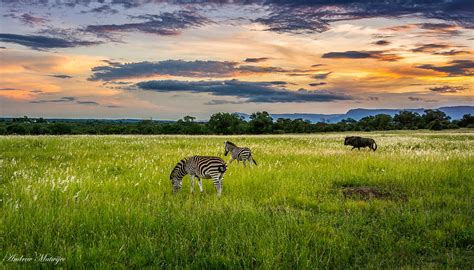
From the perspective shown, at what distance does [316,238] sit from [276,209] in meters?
2.18

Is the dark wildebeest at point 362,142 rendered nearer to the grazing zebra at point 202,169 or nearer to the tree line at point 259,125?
the grazing zebra at point 202,169

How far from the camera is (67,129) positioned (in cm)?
7781

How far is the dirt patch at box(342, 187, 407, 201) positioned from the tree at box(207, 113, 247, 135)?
9474 centimetres

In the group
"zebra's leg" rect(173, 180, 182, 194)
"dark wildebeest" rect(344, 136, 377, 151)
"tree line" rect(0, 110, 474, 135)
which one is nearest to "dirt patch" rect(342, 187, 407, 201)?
"zebra's leg" rect(173, 180, 182, 194)

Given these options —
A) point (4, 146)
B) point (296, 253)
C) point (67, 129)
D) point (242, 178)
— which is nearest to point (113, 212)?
point (296, 253)

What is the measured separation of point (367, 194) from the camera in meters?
11.3

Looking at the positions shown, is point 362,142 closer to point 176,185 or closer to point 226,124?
point 176,185

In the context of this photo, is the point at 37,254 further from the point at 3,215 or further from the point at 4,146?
the point at 4,146

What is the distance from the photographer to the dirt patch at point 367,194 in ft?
35.7

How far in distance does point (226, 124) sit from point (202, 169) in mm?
101050

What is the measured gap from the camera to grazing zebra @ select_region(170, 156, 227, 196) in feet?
35.0

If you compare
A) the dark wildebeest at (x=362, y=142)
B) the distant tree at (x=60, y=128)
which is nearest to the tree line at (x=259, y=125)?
the distant tree at (x=60, y=128)

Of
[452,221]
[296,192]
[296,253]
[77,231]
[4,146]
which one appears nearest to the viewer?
[296,253]

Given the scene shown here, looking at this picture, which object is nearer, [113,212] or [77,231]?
[77,231]
